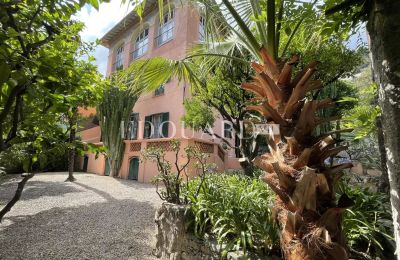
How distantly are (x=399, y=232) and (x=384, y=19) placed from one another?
1093 millimetres

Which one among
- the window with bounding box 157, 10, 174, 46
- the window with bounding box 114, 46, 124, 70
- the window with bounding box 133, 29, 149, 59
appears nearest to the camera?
the window with bounding box 157, 10, 174, 46

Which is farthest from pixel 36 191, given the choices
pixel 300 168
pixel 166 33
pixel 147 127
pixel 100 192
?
pixel 166 33

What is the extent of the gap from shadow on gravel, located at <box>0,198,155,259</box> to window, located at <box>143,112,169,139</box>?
23.4ft

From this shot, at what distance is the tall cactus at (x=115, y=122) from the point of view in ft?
48.2

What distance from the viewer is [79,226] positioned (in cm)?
579

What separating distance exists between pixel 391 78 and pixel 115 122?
48.8 ft

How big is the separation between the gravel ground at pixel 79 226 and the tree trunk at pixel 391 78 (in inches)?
180

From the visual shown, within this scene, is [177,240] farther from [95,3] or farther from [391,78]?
[391,78]

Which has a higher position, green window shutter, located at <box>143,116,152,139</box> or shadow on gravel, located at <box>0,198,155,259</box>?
green window shutter, located at <box>143,116,152,139</box>

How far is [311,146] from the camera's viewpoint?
231 centimetres

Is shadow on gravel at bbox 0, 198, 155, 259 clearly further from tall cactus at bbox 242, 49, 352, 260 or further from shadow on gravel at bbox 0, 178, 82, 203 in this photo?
tall cactus at bbox 242, 49, 352, 260

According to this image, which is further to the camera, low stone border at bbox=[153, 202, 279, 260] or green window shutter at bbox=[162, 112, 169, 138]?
green window shutter at bbox=[162, 112, 169, 138]

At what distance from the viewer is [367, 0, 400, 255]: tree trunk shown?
1.13m

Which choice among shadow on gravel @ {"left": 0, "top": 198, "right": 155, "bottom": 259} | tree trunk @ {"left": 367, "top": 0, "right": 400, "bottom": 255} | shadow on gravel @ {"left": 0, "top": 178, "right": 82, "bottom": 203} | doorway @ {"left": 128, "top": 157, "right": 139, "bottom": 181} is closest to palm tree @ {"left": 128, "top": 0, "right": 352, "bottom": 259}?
tree trunk @ {"left": 367, "top": 0, "right": 400, "bottom": 255}
